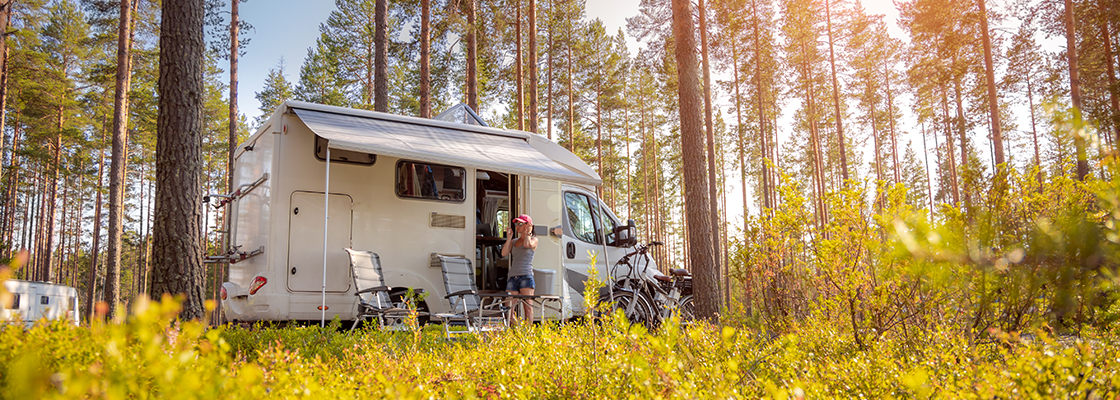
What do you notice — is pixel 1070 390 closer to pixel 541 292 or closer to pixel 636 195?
pixel 541 292

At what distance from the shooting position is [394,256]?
6.31m

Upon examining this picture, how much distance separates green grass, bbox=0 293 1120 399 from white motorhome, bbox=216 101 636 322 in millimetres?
1453

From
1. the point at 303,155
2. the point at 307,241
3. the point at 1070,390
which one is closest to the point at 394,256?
the point at 307,241

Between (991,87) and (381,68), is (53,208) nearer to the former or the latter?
(381,68)

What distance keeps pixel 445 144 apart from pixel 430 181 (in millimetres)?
641

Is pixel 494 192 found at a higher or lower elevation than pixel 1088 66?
lower

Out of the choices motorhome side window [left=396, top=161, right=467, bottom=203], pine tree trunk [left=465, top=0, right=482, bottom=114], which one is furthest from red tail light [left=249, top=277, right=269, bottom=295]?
pine tree trunk [left=465, top=0, right=482, bottom=114]

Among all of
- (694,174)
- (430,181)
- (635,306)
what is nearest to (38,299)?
(430,181)

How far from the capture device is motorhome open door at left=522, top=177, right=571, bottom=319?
23.4ft

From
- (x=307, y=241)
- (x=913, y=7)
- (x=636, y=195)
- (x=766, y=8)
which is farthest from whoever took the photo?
(x=636, y=195)

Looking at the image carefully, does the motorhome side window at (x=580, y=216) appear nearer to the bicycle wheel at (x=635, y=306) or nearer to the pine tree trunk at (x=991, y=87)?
the bicycle wheel at (x=635, y=306)

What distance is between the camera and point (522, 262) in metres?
6.68

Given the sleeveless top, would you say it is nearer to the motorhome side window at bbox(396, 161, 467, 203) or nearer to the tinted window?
the motorhome side window at bbox(396, 161, 467, 203)

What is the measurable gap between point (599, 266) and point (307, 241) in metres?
3.70
